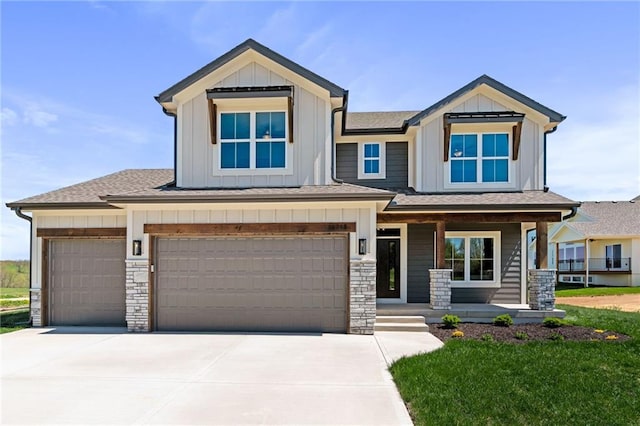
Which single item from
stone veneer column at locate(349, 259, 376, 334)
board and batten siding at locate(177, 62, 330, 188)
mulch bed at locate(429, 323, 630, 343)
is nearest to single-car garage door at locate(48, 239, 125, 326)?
board and batten siding at locate(177, 62, 330, 188)

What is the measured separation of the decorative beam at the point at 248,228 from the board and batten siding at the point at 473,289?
13.1ft

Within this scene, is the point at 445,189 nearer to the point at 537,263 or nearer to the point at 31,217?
the point at 537,263

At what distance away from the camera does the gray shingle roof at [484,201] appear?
10.8 m

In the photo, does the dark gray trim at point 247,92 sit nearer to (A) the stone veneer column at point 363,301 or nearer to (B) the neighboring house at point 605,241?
(A) the stone veneer column at point 363,301

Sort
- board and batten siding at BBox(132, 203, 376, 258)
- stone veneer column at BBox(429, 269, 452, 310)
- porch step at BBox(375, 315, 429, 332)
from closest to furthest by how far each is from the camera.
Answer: board and batten siding at BBox(132, 203, 376, 258) → porch step at BBox(375, 315, 429, 332) → stone veneer column at BBox(429, 269, 452, 310)

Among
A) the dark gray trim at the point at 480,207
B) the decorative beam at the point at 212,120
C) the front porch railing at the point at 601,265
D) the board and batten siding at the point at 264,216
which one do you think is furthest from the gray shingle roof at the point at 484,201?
the front porch railing at the point at 601,265

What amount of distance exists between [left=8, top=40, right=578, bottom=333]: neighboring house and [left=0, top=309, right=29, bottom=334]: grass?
0.64 meters

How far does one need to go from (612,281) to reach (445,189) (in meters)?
22.1

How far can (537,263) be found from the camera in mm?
11242

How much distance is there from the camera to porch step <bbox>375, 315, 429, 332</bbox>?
999cm

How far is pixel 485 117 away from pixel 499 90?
1.01 meters

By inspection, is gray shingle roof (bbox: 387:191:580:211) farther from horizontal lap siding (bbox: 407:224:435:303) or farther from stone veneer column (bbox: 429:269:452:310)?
stone veneer column (bbox: 429:269:452:310)

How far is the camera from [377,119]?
571 inches

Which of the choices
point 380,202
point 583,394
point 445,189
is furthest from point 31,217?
point 583,394
